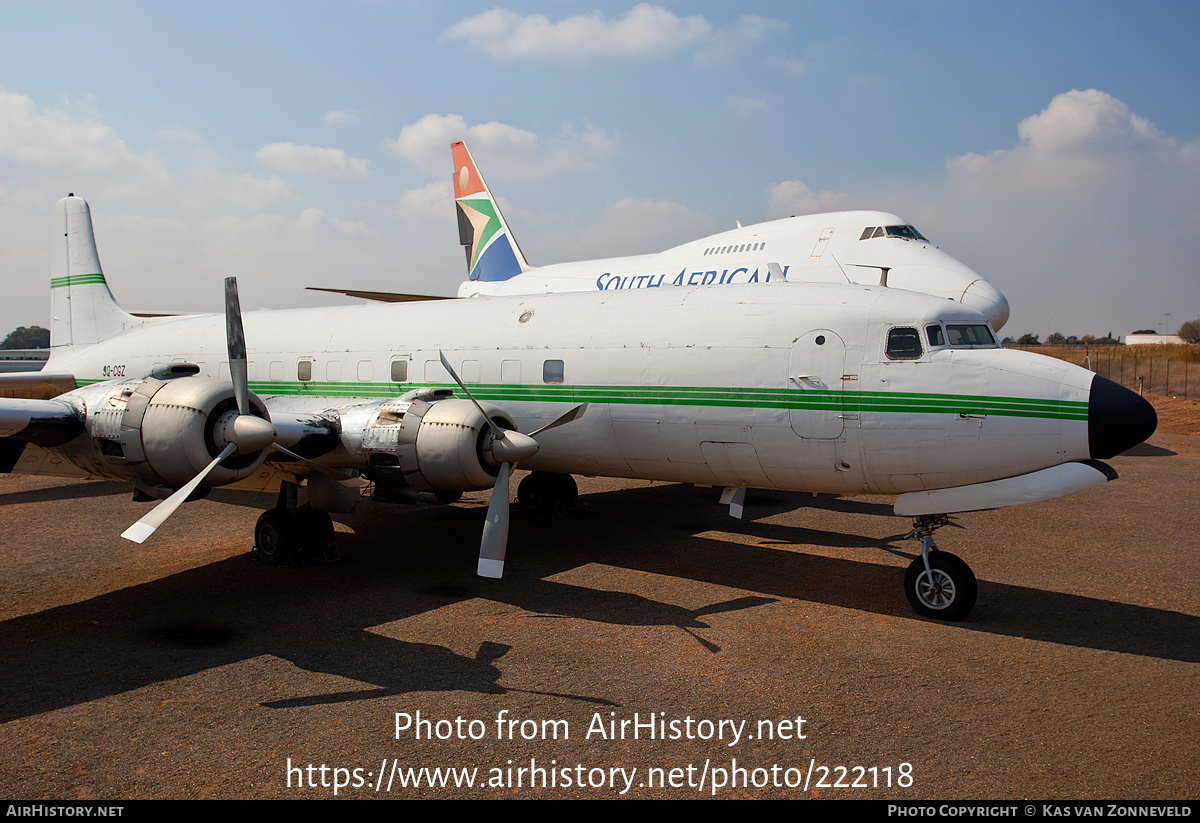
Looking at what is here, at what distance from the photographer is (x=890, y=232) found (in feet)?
48.0

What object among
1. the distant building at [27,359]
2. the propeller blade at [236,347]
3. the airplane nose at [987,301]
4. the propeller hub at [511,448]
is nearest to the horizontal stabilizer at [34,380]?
the propeller blade at [236,347]

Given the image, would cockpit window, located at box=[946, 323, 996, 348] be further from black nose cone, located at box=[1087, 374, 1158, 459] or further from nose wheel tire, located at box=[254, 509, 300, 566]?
nose wheel tire, located at box=[254, 509, 300, 566]

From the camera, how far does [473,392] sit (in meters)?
10.8

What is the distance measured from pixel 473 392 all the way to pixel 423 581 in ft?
9.05

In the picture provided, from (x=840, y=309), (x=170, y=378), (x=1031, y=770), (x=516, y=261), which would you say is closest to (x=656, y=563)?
(x=840, y=309)

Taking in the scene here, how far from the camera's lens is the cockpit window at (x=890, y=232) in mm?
14617

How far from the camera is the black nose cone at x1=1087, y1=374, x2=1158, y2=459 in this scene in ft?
23.8

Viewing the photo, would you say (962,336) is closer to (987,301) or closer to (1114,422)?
(1114,422)

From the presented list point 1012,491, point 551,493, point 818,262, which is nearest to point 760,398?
point 1012,491

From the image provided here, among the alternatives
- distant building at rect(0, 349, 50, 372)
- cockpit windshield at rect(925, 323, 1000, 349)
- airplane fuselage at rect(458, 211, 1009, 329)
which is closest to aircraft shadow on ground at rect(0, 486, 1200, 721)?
cockpit windshield at rect(925, 323, 1000, 349)

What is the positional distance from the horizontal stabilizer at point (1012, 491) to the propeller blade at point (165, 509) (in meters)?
7.37

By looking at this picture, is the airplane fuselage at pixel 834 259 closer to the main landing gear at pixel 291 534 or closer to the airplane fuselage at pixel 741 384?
the airplane fuselage at pixel 741 384

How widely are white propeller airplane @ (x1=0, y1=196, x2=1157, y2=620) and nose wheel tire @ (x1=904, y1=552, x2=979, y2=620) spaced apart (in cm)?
2

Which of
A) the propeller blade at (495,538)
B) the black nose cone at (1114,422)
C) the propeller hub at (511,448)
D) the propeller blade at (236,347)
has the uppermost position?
the propeller blade at (236,347)
